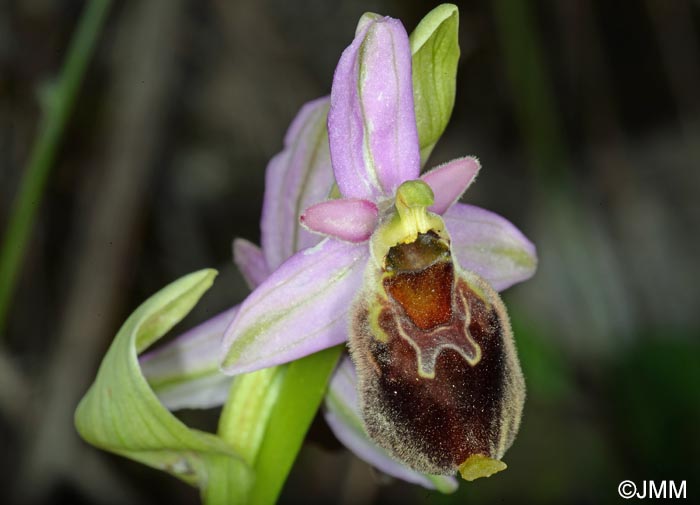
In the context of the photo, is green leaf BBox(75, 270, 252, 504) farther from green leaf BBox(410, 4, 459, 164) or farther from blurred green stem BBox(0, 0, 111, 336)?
blurred green stem BBox(0, 0, 111, 336)

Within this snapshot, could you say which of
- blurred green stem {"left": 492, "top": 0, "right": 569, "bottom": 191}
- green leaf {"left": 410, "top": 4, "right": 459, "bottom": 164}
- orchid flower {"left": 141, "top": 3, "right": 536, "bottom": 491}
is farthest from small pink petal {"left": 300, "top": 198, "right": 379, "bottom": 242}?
blurred green stem {"left": 492, "top": 0, "right": 569, "bottom": 191}

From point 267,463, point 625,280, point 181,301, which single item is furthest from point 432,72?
point 625,280

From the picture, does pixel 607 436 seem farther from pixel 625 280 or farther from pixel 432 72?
pixel 432 72

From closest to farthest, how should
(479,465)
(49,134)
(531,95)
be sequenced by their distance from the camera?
1. (479,465)
2. (49,134)
3. (531,95)

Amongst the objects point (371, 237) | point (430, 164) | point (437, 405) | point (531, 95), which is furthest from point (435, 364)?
point (430, 164)

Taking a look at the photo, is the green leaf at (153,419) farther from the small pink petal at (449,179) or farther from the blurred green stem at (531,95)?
the blurred green stem at (531,95)

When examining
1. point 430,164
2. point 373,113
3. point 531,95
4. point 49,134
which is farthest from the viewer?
point 430,164

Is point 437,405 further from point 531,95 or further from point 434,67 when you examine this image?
point 531,95
